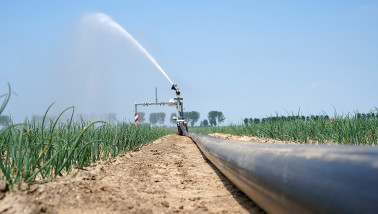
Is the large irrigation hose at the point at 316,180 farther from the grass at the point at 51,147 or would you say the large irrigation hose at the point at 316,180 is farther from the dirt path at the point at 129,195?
the grass at the point at 51,147

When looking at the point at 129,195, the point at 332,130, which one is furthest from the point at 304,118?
the point at 129,195

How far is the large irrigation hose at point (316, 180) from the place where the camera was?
105cm

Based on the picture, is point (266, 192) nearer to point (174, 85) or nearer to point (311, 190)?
point (311, 190)

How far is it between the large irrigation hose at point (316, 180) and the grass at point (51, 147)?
1507 millimetres

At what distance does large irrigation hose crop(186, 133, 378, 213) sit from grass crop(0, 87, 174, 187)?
4.94ft

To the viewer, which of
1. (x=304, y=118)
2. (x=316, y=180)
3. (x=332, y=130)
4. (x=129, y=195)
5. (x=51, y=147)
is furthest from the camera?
(x=304, y=118)

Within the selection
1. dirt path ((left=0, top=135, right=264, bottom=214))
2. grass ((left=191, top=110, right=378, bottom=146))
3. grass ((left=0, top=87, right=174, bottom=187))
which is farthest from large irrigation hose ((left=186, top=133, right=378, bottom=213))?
grass ((left=191, top=110, right=378, bottom=146))

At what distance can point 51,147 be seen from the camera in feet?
8.95

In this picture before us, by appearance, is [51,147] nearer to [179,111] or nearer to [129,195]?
[129,195]

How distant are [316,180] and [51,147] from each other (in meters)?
2.32

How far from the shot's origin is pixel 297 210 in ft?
4.09

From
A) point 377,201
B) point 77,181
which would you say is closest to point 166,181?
point 77,181

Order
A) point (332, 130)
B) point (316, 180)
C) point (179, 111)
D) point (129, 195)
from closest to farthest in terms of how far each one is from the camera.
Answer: point (316, 180) → point (129, 195) → point (332, 130) → point (179, 111)

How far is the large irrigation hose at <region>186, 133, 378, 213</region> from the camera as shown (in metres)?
1.05
